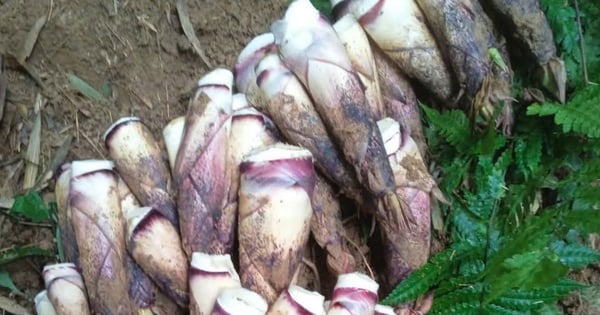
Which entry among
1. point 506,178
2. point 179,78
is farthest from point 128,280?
point 506,178

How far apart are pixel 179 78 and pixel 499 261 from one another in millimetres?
1149

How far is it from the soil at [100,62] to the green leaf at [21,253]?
0.20 meters

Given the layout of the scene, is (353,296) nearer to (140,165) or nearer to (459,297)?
(459,297)

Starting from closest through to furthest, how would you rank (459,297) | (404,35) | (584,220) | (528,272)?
(528,272), (584,220), (459,297), (404,35)

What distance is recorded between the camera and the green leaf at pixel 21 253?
2234mm

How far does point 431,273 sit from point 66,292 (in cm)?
95

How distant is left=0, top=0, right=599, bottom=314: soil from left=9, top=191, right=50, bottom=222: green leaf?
75 mm

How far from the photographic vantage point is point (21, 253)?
7.32ft

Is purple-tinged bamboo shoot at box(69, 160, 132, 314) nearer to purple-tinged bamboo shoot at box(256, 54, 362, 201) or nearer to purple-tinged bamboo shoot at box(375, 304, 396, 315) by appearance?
purple-tinged bamboo shoot at box(256, 54, 362, 201)

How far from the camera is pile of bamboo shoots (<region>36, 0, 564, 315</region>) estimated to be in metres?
1.94

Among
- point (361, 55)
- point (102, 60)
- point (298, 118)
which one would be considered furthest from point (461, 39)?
point (102, 60)

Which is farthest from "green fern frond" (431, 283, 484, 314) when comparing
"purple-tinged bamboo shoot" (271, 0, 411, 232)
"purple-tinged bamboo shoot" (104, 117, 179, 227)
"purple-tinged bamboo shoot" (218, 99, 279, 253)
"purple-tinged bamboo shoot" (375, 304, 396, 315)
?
"purple-tinged bamboo shoot" (104, 117, 179, 227)

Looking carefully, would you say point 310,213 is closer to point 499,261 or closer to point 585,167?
point 499,261

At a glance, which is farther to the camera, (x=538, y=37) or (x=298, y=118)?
(x=538, y=37)
